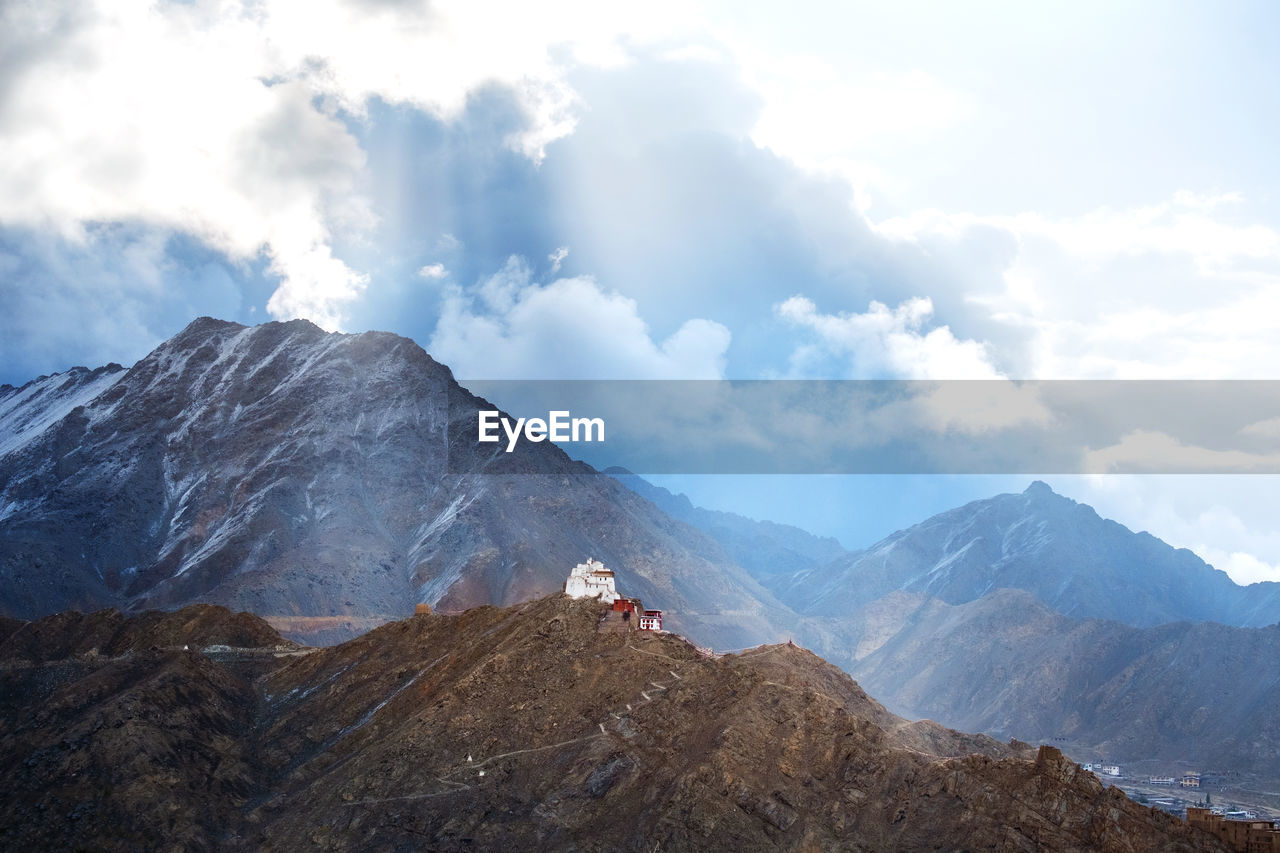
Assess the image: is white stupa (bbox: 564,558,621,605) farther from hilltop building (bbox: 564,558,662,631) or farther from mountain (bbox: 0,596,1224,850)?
mountain (bbox: 0,596,1224,850)

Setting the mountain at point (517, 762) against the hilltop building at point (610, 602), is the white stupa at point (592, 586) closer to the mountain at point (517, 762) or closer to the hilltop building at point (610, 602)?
the hilltop building at point (610, 602)

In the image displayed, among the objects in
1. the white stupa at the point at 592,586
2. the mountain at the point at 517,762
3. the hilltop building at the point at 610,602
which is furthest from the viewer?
the white stupa at the point at 592,586

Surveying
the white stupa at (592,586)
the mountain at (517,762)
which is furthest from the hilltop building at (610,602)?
the mountain at (517,762)

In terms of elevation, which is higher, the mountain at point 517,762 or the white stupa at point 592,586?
the white stupa at point 592,586

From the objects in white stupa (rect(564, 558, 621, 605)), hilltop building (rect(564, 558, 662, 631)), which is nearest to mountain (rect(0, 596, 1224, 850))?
hilltop building (rect(564, 558, 662, 631))

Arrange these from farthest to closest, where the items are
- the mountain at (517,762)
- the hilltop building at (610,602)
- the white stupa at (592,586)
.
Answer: the white stupa at (592,586)
the hilltop building at (610,602)
the mountain at (517,762)

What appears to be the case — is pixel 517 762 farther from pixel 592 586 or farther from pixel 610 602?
pixel 592 586

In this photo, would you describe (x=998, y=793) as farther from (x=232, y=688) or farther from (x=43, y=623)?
(x=43, y=623)

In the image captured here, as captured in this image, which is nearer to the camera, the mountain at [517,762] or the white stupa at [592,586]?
the mountain at [517,762]

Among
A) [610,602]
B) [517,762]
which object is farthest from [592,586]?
[517,762]

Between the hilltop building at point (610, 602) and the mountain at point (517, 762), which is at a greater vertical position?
the hilltop building at point (610, 602)
